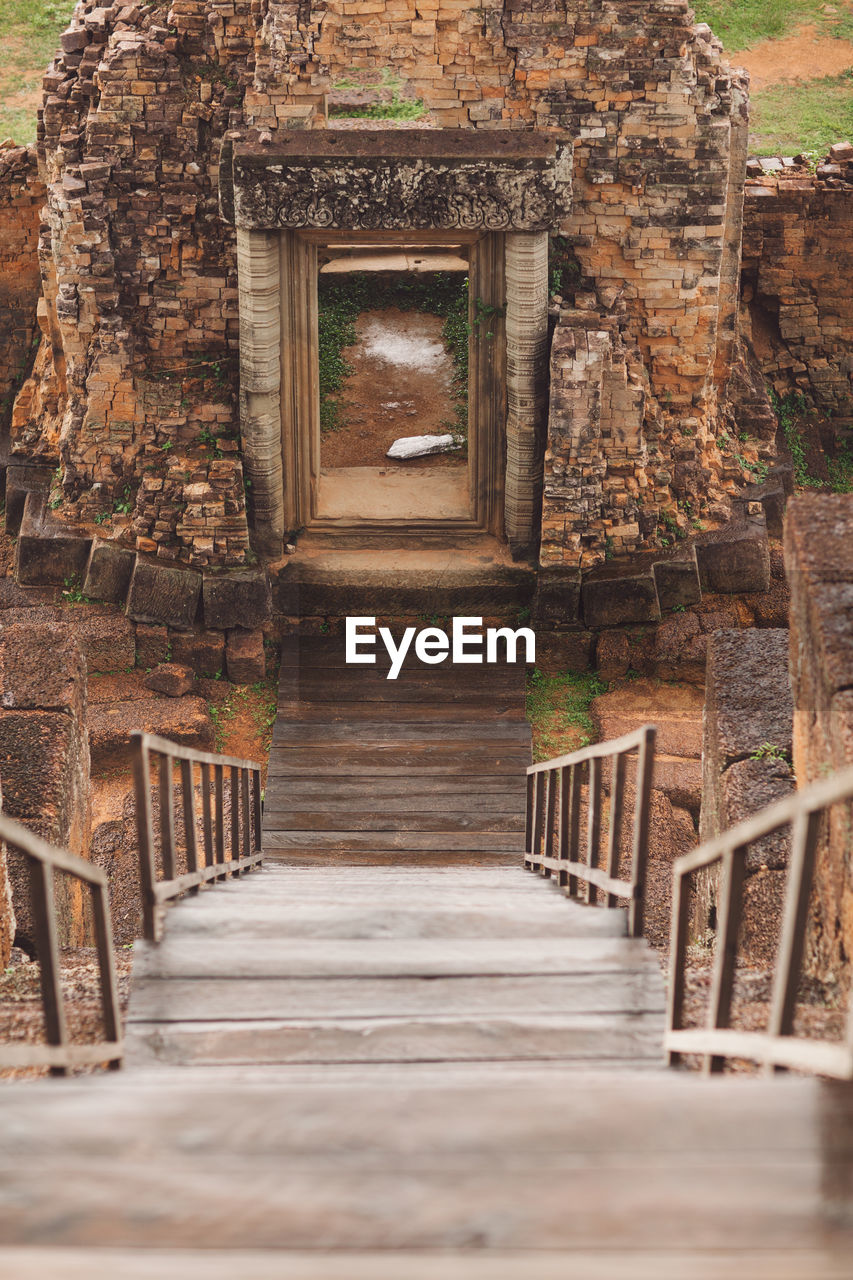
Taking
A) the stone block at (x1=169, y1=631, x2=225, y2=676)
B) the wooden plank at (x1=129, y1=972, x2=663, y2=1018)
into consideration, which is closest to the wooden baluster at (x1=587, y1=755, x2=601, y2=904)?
the wooden plank at (x1=129, y1=972, x2=663, y2=1018)

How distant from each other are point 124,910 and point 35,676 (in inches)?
60.7

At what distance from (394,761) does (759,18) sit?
15.0 m

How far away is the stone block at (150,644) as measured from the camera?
10.9 m

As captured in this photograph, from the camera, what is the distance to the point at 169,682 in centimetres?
1077

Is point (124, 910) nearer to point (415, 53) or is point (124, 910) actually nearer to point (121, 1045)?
point (121, 1045)

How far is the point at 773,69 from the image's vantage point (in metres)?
19.4

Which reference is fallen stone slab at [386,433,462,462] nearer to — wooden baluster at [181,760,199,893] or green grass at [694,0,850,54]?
wooden baluster at [181,760,199,893]

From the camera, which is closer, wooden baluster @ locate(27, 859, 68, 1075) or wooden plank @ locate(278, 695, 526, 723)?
wooden baluster @ locate(27, 859, 68, 1075)

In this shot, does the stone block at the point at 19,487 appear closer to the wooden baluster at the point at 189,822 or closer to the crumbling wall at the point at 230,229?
the crumbling wall at the point at 230,229

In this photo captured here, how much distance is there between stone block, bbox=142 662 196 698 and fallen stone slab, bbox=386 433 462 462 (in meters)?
3.30

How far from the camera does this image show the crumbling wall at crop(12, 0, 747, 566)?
1003cm

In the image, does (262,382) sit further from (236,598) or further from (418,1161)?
(418,1161)

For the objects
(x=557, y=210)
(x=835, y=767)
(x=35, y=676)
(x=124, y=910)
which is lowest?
(x=124, y=910)

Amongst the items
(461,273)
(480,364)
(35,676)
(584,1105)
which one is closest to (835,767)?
(584,1105)
